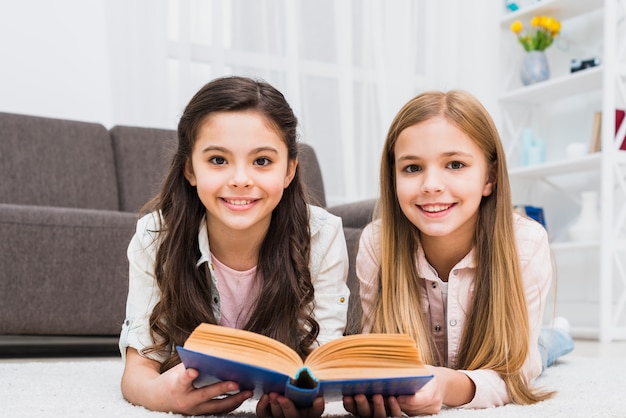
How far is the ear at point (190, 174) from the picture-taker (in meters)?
1.31

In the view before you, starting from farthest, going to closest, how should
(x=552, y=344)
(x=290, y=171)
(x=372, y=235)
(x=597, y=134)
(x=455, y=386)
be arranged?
1. (x=597, y=134)
2. (x=552, y=344)
3. (x=372, y=235)
4. (x=290, y=171)
5. (x=455, y=386)

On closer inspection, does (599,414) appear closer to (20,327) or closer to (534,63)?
(20,327)

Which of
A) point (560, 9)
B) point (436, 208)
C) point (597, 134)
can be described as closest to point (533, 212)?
point (597, 134)

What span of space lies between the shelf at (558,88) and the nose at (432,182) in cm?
235

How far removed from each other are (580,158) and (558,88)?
0.52 m

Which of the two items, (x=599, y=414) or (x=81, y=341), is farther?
(x=81, y=341)

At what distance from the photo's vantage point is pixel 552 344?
75.7 inches

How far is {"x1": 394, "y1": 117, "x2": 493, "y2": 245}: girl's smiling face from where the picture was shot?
1265 mm

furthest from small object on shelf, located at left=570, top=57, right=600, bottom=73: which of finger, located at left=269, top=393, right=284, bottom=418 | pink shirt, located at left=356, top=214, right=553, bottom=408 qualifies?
finger, located at left=269, top=393, right=284, bottom=418

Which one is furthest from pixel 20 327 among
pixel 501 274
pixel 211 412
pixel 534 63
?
pixel 534 63

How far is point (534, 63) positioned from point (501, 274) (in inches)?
107

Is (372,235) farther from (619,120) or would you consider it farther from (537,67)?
(537,67)

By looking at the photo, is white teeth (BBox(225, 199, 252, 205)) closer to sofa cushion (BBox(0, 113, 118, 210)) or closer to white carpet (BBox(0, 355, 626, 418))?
white carpet (BBox(0, 355, 626, 418))

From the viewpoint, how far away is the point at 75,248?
6.88 feet
